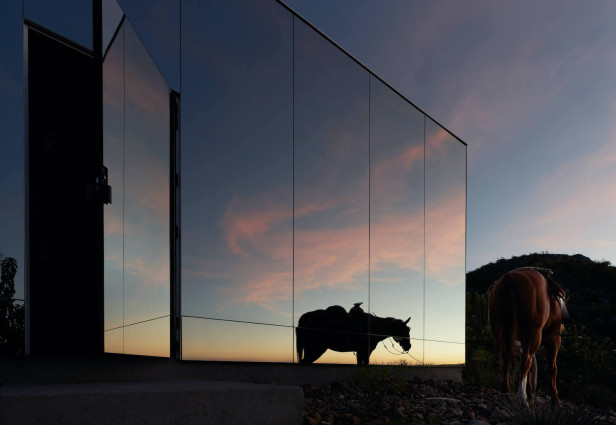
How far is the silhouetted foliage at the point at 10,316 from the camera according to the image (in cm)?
448

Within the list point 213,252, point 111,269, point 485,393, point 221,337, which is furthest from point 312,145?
point 485,393

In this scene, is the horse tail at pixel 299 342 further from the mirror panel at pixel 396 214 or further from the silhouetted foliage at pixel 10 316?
the silhouetted foliage at pixel 10 316

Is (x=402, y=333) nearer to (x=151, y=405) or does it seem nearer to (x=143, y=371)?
(x=143, y=371)

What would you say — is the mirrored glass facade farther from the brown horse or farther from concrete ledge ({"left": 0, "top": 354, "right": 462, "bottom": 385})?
the brown horse

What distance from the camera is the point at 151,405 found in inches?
151

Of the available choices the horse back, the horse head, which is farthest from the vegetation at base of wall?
the horse head

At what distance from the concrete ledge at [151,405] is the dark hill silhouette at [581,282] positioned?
3996 centimetres

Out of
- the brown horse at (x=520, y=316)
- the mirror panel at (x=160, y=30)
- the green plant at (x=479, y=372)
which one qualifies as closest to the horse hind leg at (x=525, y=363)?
the brown horse at (x=520, y=316)

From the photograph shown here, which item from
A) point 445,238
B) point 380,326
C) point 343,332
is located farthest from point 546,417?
point 445,238

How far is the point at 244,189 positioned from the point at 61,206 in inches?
82.0

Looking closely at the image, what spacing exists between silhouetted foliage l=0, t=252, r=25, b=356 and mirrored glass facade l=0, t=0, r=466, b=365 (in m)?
0.07

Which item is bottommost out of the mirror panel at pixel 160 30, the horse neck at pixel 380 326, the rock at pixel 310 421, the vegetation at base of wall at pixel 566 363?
the vegetation at base of wall at pixel 566 363

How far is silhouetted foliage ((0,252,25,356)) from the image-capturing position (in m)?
4.48

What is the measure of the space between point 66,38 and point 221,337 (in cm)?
328
